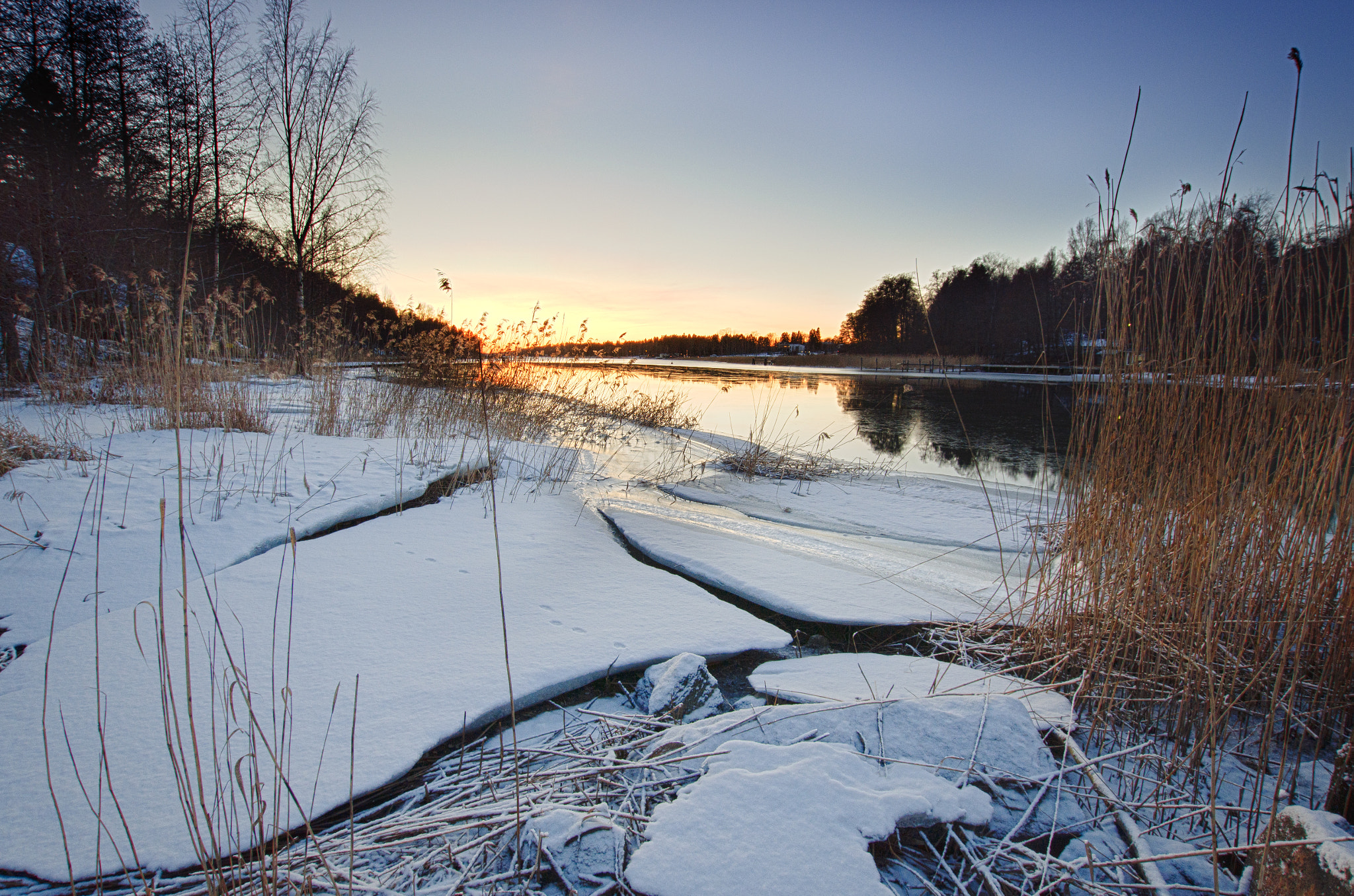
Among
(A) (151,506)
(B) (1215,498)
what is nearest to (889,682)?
(B) (1215,498)

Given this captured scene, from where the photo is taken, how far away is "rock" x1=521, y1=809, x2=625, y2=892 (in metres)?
1.07

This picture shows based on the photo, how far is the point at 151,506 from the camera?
8.55 feet

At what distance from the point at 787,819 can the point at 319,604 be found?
180cm

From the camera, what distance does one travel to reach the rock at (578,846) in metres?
1.07

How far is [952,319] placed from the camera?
40062 millimetres

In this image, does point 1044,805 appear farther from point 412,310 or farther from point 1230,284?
point 412,310

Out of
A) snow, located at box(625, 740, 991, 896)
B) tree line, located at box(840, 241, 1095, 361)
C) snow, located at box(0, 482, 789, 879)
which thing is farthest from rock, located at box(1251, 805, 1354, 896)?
tree line, located at box(840, 241, 1095, 361)

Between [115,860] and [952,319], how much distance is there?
45699mm

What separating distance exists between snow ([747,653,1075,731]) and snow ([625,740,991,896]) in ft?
1.21

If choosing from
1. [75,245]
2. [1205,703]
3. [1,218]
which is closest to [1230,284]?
[1205,703]

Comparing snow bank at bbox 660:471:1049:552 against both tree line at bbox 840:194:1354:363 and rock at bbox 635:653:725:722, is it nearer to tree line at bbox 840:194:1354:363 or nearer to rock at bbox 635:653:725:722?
tree line at bbox 840:194:1354:363

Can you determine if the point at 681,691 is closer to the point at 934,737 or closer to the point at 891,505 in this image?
the point at 934,737

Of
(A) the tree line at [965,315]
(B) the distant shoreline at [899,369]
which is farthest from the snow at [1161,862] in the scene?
(A) the tree line at [965,315]

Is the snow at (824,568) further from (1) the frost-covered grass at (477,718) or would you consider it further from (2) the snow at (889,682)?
(2) the snow at (889,682)
